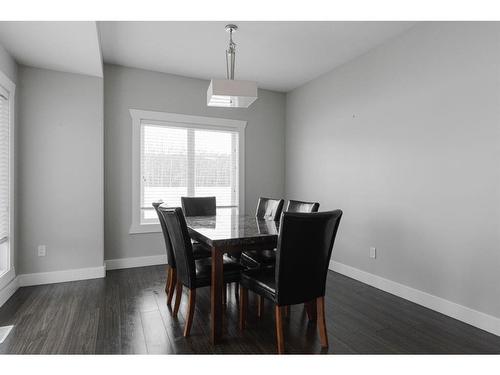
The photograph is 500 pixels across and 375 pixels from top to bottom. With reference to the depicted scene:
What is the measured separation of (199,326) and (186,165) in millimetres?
2549

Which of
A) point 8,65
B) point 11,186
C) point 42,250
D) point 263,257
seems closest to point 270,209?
point 263,257

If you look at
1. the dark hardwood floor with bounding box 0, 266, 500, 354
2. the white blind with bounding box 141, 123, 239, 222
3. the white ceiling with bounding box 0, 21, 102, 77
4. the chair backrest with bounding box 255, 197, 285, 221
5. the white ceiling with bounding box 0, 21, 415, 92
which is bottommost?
the dark hardwood floor with bounding box 0, 266, 500, 354

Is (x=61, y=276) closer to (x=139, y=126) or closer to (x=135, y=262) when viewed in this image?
(x=135, y=262)

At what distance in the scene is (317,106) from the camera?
4344mm

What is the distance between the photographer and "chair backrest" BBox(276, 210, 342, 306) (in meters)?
1.80

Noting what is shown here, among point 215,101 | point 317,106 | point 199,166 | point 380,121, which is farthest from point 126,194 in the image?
point 380,121

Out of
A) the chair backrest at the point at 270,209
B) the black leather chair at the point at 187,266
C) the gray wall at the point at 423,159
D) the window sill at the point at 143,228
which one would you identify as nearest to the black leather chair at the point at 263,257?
the chair backrest at the point at 270,209

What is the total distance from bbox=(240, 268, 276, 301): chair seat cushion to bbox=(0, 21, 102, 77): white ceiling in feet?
7.56

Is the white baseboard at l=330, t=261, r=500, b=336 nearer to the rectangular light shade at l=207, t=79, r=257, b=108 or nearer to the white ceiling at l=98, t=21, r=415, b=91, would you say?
the rectangular light shade at l=207, t=79, r=257, b=108

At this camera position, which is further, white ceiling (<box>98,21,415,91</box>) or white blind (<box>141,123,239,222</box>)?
white blind (<box>141,123,239,222</box>)

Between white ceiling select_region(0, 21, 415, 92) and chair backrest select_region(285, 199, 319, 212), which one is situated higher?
white ceiling select_region(0, 21, 415, 92)

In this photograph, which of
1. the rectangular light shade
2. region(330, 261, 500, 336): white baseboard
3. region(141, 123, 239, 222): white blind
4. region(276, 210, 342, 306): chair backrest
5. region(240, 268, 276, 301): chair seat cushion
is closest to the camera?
region(276, 210, 342, 306): chair backrest

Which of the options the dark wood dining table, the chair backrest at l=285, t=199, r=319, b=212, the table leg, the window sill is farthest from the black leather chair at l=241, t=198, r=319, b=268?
the window sill
